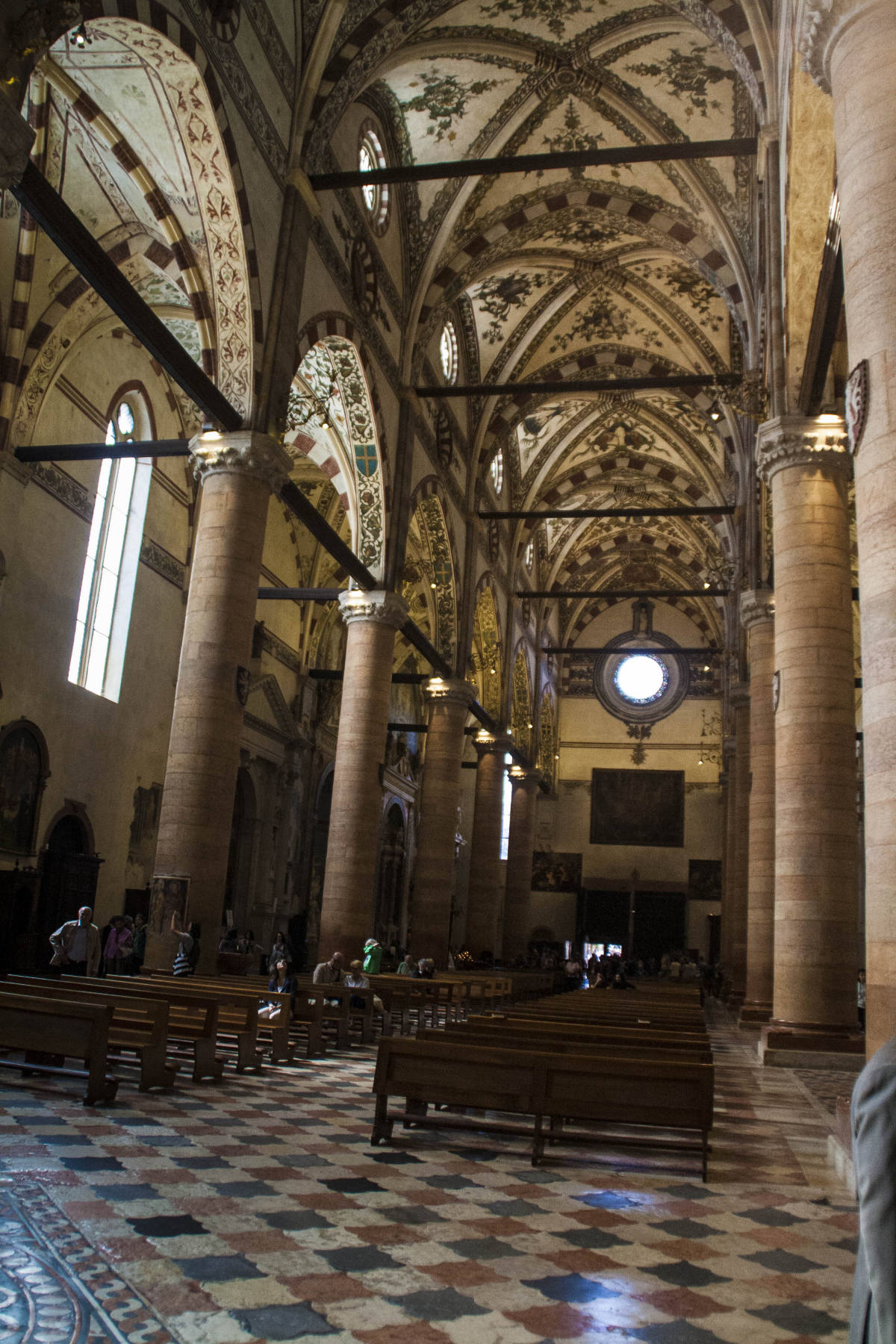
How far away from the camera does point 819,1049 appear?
35.7ft

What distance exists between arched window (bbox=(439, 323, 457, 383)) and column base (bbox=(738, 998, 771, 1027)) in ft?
45.0

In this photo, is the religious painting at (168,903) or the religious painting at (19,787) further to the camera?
the religious painting at (19,787)

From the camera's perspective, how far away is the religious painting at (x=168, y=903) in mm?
12211

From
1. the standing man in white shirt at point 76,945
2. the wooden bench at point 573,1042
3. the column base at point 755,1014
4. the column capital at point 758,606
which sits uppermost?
the column capital at point 758,606

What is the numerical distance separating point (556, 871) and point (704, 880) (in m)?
5.78

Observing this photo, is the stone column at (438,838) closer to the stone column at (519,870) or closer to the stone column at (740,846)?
the stone column at (740,846)

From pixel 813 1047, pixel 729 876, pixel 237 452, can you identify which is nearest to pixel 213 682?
pixel 237 452

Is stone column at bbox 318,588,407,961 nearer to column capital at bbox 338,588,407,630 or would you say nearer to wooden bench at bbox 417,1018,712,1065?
column capital at bbox 338,588,407,630

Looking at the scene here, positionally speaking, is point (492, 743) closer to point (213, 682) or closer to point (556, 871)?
point (556, 871)

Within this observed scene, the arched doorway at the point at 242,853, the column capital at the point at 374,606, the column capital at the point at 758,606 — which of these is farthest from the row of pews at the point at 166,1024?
the arched doorway at the point at 242,853

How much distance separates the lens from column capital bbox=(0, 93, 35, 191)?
7.58 meters

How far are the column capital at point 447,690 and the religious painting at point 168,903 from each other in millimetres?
12579

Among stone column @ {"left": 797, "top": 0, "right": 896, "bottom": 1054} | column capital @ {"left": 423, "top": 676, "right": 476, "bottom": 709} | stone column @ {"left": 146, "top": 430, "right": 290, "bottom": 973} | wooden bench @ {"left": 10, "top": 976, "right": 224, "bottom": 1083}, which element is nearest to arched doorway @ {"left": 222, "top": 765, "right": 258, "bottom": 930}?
column capital @ {"left": 423, "top": 676, "right": 476, "bottom": 709}

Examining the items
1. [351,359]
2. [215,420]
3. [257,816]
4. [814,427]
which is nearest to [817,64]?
[814,427]
